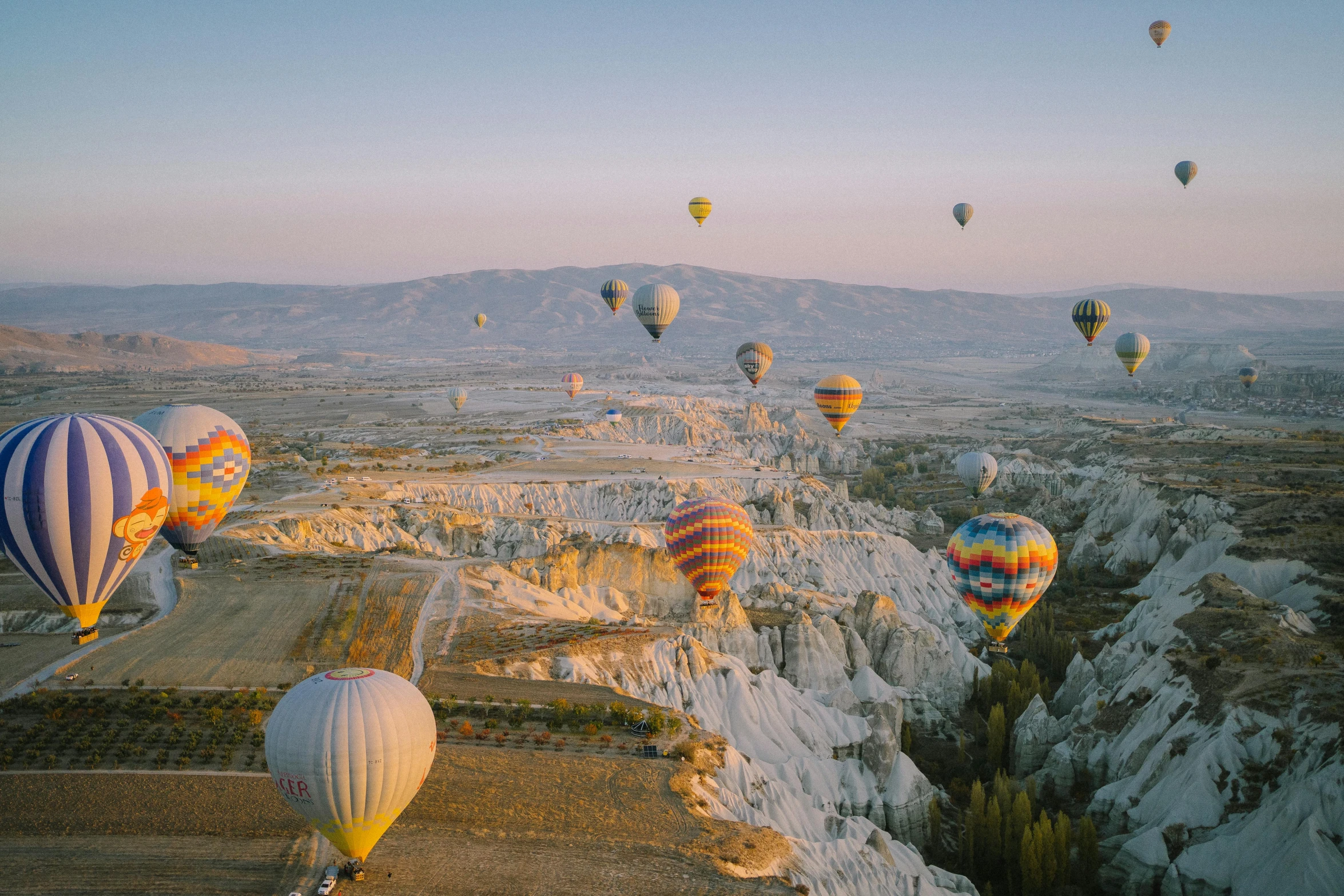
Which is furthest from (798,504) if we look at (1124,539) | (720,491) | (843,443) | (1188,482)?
(843,443)

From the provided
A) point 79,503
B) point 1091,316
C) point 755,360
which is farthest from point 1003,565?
point 1091,316

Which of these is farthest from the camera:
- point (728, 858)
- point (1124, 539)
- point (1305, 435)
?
point (1305, 435)

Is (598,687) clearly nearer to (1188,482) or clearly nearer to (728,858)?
(728,858)

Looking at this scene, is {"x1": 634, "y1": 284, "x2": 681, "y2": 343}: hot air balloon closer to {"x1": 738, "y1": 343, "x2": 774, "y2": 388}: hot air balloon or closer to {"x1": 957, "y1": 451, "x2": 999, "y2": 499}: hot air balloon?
{"x1": 738, "y1": 343, "x2": 774, "y2": 388}: hot air balloon

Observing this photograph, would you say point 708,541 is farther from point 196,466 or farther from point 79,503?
point 79,503

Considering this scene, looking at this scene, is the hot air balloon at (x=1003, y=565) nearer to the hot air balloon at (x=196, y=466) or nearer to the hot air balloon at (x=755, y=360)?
the hot air balloon at (x=196, y=466)
